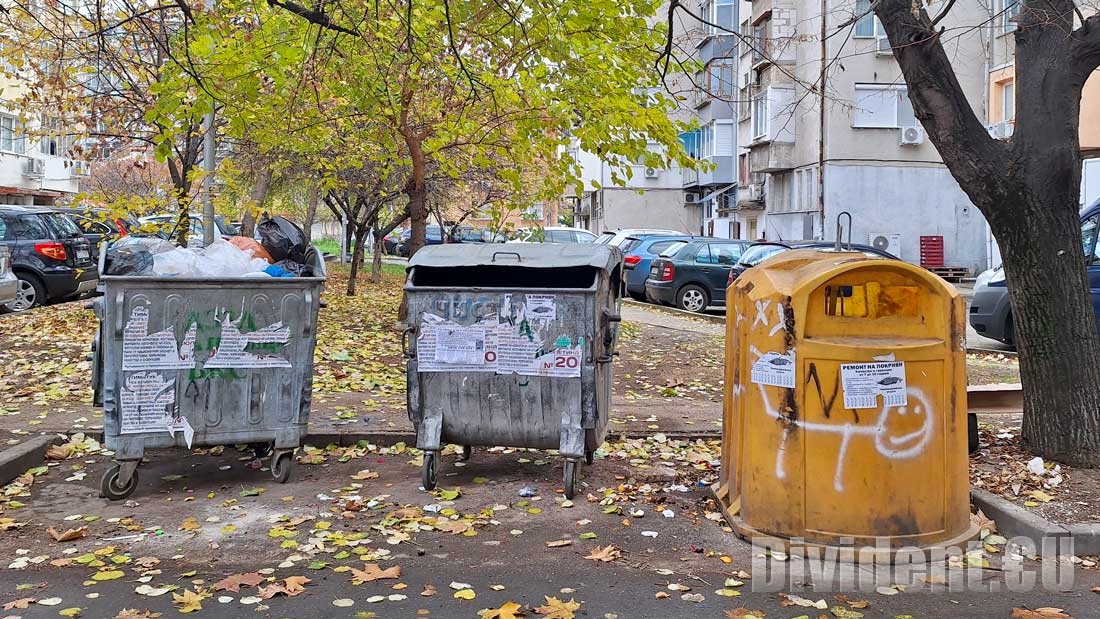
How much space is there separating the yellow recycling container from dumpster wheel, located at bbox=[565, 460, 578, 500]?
47.2 inches

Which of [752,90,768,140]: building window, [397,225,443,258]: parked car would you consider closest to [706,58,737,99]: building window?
[752,90,768,140]: building window

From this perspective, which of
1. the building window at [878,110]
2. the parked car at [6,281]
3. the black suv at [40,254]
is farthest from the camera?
the building window at [878,110]

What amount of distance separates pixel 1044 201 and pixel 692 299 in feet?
47.5

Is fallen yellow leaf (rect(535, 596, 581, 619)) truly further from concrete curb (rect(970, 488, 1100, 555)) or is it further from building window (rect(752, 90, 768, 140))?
building window (rect(752, 90, 768, 140))

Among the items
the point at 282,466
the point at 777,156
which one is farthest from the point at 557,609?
the point at 777,156

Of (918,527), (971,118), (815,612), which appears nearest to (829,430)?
(918,527)

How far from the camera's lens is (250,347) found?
247 inches

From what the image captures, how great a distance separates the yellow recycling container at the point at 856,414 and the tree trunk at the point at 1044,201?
4.65 ft

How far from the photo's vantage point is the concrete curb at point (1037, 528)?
5.16 meters

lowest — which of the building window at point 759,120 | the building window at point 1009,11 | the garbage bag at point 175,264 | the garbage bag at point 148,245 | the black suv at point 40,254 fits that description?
the garbage bag at point 175,264

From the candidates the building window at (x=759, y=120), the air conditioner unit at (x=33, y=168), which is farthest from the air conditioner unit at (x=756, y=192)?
the air conditioner unit at (x=33, y=168)

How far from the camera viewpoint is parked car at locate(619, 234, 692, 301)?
23.4 metres

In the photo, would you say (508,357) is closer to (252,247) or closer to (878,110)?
(252,247)

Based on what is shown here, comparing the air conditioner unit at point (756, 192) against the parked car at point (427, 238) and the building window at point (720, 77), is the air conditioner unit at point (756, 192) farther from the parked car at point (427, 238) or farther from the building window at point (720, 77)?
the parked car at point (427, 238)
